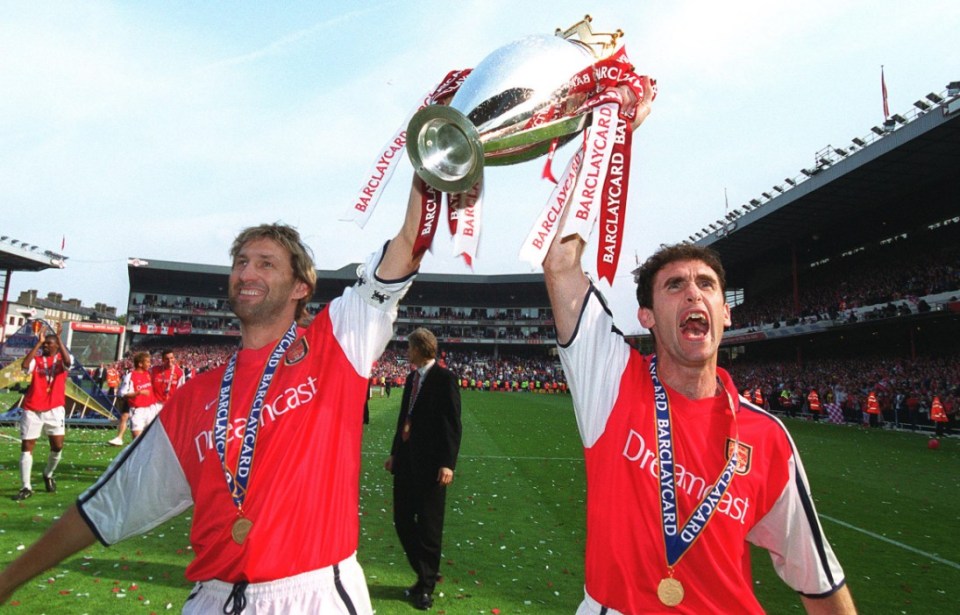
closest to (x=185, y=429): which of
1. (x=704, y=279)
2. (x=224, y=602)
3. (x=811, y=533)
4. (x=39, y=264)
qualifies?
(x=224, y=602)

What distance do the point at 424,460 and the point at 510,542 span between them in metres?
2.06

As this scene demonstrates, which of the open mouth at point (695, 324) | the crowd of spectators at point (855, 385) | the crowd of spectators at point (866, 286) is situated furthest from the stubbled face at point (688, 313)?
the crowd of spectators at point (866, 286)

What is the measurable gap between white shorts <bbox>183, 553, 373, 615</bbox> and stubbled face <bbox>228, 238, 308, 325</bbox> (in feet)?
3.37

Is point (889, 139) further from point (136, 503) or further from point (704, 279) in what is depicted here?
point (136, 503)

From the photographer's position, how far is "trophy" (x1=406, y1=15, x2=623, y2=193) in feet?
6.03

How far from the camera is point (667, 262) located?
92.7 inches

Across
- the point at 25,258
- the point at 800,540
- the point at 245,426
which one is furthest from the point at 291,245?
the point at 25,258

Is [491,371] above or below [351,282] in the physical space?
below

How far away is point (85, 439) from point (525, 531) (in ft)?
39.0

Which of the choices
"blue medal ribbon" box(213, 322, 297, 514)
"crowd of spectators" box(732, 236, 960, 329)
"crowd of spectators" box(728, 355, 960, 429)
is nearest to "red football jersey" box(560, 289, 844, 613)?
"blue medal ribbon" box(213, 322, 297, 514)

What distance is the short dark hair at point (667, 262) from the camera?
7.60 feet

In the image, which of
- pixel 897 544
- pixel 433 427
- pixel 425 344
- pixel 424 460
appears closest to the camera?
pixel 424 460

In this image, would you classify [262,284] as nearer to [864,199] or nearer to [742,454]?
[742,454]

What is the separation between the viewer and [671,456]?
78.7 inches
